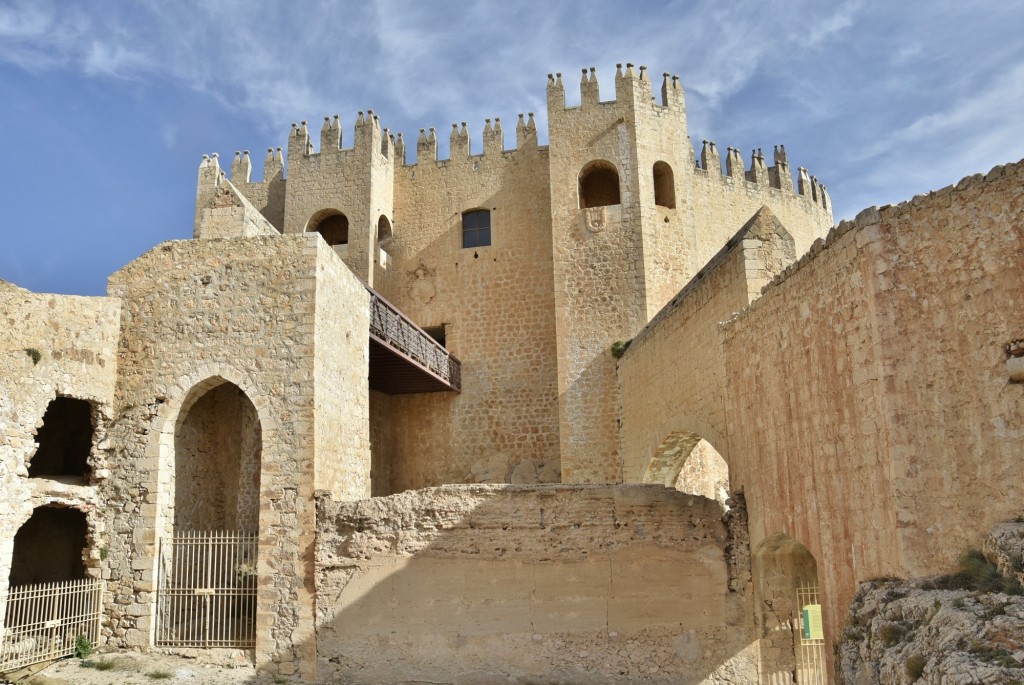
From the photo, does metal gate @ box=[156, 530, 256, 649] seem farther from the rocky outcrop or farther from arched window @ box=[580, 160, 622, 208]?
arched window @ box=[580, 160, 622, 208]

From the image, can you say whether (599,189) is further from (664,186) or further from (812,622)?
(812,622)

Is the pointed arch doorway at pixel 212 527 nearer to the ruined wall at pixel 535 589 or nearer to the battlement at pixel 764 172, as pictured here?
the ruined wall at pixel 535 589

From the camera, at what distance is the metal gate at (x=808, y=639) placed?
29.9ft

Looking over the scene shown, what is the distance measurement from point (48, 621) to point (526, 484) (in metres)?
5.70

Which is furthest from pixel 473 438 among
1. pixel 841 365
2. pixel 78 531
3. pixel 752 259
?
pixel 841 365

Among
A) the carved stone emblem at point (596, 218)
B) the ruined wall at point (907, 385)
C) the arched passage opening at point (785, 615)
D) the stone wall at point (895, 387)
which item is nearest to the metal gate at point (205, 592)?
the arched passage opening at point (785, 615)

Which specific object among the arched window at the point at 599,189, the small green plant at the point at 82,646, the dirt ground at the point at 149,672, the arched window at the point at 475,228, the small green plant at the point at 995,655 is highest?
the arched window at the point at 599,189

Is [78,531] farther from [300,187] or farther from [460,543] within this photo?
[300,187]

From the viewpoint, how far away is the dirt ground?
29.8ft

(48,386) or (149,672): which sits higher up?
(48,386)

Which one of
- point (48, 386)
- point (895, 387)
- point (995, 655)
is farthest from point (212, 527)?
point (995, 655)

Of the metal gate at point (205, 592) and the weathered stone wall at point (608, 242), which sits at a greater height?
the weathered stone wall at point (608, 242)

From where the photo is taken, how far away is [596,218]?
18281 millimetres

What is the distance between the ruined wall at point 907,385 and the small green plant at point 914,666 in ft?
3.92
